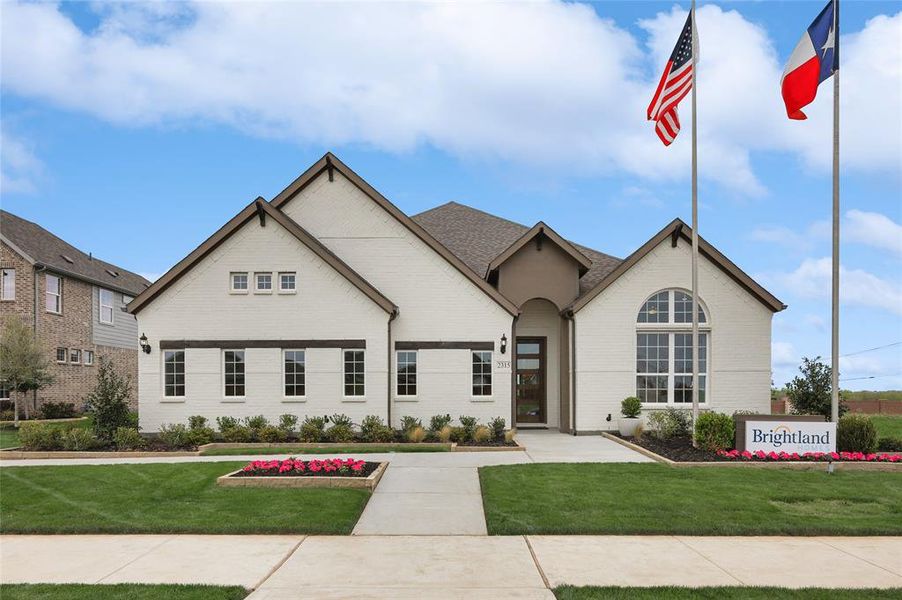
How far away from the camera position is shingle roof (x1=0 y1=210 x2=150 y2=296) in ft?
103

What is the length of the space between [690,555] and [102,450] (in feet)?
50.5

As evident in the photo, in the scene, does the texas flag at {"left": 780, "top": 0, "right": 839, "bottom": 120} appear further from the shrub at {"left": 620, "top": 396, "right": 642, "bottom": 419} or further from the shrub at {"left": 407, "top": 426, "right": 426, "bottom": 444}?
the shrub at {"left": 407, "top": 426, "right": 426, "bottom": 444}

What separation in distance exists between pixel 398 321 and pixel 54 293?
20.7 metres

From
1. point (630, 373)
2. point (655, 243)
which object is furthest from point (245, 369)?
point (655, 243)

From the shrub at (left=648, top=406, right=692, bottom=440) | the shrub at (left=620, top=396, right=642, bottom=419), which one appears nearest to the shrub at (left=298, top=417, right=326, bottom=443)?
the shrub at (left=620, top=396, right=642, bottom=419)

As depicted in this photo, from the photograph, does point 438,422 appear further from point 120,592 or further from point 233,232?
point 120,592

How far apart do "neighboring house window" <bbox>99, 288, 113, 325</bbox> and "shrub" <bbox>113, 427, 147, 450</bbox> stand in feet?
73.1

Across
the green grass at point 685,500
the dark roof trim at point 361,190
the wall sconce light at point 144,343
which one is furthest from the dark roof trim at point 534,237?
the wall sconce light at point 144,343

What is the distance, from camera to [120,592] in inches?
271

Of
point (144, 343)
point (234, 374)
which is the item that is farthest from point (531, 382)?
point (144, 343)

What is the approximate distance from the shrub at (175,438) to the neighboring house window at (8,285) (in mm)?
17328

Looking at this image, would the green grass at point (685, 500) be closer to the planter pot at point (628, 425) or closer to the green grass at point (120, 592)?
the green grass at point (120, 592)

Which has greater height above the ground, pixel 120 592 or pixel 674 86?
pixel 674 86

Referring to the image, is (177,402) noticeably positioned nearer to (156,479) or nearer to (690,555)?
(156,479)
